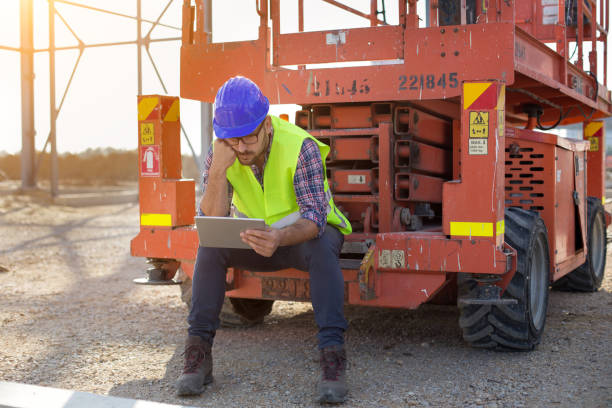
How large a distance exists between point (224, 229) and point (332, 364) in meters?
0.81

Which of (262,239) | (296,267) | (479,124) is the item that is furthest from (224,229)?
(479,124)

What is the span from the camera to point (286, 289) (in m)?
4.09

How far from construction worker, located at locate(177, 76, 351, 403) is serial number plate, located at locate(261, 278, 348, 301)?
0.95 feet

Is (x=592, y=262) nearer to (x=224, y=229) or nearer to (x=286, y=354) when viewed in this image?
(x=286, y=354)

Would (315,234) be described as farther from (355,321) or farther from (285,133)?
(355,321)

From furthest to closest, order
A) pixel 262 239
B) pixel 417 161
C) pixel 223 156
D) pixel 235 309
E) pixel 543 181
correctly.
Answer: pixel 543 181, pixel 235 309, pixel 417 161, pixel 223 156, pixel 262 239

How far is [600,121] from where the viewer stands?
752 cm

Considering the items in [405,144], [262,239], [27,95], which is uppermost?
[27,95]

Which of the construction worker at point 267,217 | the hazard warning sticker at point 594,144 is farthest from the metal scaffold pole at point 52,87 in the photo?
the construction worker at point 267,217

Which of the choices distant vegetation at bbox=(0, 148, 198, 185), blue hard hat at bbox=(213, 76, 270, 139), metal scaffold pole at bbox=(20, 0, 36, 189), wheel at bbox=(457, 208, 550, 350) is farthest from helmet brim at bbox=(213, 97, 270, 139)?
distant vegetation at bbox=(0, 148, 198, 185)

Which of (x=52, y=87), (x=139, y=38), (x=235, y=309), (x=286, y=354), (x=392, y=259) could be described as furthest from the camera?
(x=52, y=87)

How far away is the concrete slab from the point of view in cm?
307

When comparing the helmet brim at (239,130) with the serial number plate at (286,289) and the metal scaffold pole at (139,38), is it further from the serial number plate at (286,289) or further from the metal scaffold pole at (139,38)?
the metal scaffold pole at (139,38)

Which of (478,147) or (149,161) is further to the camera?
(149,161)
